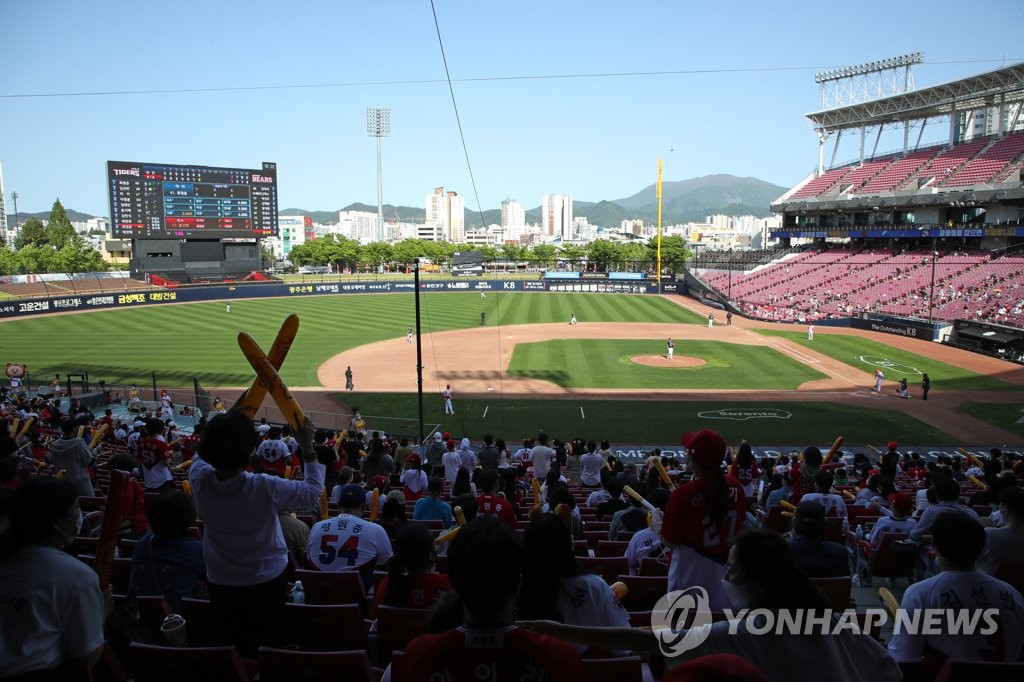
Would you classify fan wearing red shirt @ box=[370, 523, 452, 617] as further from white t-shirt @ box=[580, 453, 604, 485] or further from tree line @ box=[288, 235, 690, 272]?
tree line @ box=[288, 235, 690, 272]

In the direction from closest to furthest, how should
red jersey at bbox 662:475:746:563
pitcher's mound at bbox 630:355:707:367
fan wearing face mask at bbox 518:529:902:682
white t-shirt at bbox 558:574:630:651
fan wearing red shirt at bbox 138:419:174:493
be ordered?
fan wearing face mask at bbox 518:529:902:682 → white t-shirt at bbox 558:574:630:651 → red jersey at bbox 662:475:746:563 → fan wearing red shirt at bbox 138:419:174:493 → pitcher's mound at bbox 630:355:707:367

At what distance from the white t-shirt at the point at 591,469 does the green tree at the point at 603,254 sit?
98812 mm

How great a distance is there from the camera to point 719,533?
4527 millimetres

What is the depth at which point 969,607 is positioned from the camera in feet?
12.9

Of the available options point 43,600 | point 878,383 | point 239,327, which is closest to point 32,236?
point 239,327

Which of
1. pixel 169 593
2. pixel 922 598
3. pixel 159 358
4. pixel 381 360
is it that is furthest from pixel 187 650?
pixel 159 358

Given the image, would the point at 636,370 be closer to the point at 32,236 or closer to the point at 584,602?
the point at 584,602

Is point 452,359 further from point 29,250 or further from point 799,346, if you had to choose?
point 29,250

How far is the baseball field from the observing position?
993 inches

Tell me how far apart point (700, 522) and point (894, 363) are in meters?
37.4

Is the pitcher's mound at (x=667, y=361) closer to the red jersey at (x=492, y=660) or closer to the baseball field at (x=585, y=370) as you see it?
the baseball field at (x=585, y=370)

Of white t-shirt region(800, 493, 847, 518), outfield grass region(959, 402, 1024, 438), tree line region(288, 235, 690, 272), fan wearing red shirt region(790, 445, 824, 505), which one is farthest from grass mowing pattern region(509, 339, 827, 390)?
tree line region(288, 235, 690, 272)

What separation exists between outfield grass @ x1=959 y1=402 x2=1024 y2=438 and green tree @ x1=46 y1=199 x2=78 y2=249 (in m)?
126

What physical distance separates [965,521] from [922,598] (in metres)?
0.53
